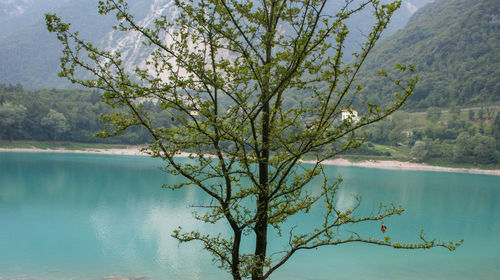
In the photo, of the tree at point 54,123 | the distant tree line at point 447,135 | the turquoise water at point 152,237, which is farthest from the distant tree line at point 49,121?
the distant tree line at point 447,135

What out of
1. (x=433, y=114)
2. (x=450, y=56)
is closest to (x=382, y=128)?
(x=433, y=114)

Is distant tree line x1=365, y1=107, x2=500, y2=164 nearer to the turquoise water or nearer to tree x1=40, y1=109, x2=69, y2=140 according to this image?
the turquoise water

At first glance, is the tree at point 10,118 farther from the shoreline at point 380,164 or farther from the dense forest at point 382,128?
the shoreline at point 380,164

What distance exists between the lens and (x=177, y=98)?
4305mm

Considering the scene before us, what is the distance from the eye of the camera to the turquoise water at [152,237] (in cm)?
1452

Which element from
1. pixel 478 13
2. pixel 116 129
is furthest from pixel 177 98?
pixel 478 13

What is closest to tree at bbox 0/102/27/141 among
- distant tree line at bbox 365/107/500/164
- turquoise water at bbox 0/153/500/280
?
turquoise water at bbox 0/153/500/280

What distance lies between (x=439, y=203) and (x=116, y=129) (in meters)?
36.1

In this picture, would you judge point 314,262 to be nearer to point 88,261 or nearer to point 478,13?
point 88,261

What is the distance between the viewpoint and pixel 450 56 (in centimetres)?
12688

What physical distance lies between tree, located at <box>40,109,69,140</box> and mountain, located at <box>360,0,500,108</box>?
236ft

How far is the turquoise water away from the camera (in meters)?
14.5

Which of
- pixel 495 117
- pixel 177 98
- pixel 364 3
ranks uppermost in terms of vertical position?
pixel 495 117

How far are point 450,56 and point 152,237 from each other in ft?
436
